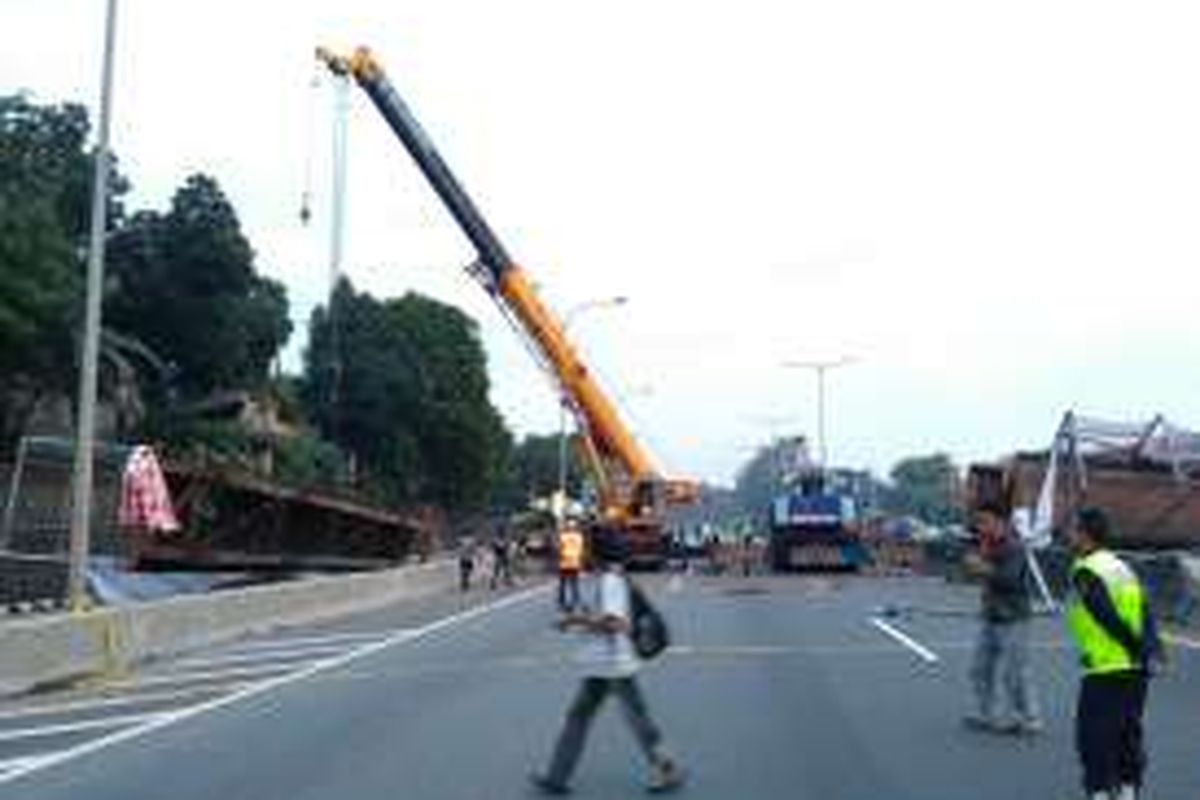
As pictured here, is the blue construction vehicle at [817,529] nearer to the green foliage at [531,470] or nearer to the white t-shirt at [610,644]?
the white t-shirt at [610,644]

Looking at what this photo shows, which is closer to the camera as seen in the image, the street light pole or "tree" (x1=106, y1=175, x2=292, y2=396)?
the street light pole

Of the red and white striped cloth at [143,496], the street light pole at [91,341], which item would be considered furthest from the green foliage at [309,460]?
the street light pole at [91,341]

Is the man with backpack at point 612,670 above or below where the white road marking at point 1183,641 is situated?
below

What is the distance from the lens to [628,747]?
20.1 m

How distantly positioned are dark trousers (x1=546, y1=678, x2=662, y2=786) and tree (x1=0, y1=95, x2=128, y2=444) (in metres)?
42.6

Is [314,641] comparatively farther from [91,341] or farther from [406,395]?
[406,395]

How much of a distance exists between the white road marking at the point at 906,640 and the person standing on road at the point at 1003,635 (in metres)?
8.73

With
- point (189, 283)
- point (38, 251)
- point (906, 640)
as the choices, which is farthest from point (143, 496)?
point (189, 283)

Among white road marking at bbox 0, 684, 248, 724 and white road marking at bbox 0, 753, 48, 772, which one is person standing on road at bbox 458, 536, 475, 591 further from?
white road marking at bbox 0, 753, 48, 772

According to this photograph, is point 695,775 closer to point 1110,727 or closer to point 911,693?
point 1110,727

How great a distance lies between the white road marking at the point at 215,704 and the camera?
19312mm

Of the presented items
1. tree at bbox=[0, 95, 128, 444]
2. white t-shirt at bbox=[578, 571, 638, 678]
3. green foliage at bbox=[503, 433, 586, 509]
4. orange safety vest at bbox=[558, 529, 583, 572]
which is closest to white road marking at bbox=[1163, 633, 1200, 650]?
orange safety vest at bbox=[558, 529, 583, 572]

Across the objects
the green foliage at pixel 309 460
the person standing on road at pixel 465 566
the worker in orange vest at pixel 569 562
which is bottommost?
the worker in orange vest at pixel 569 562

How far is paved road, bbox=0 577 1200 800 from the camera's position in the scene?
57.2 ft
